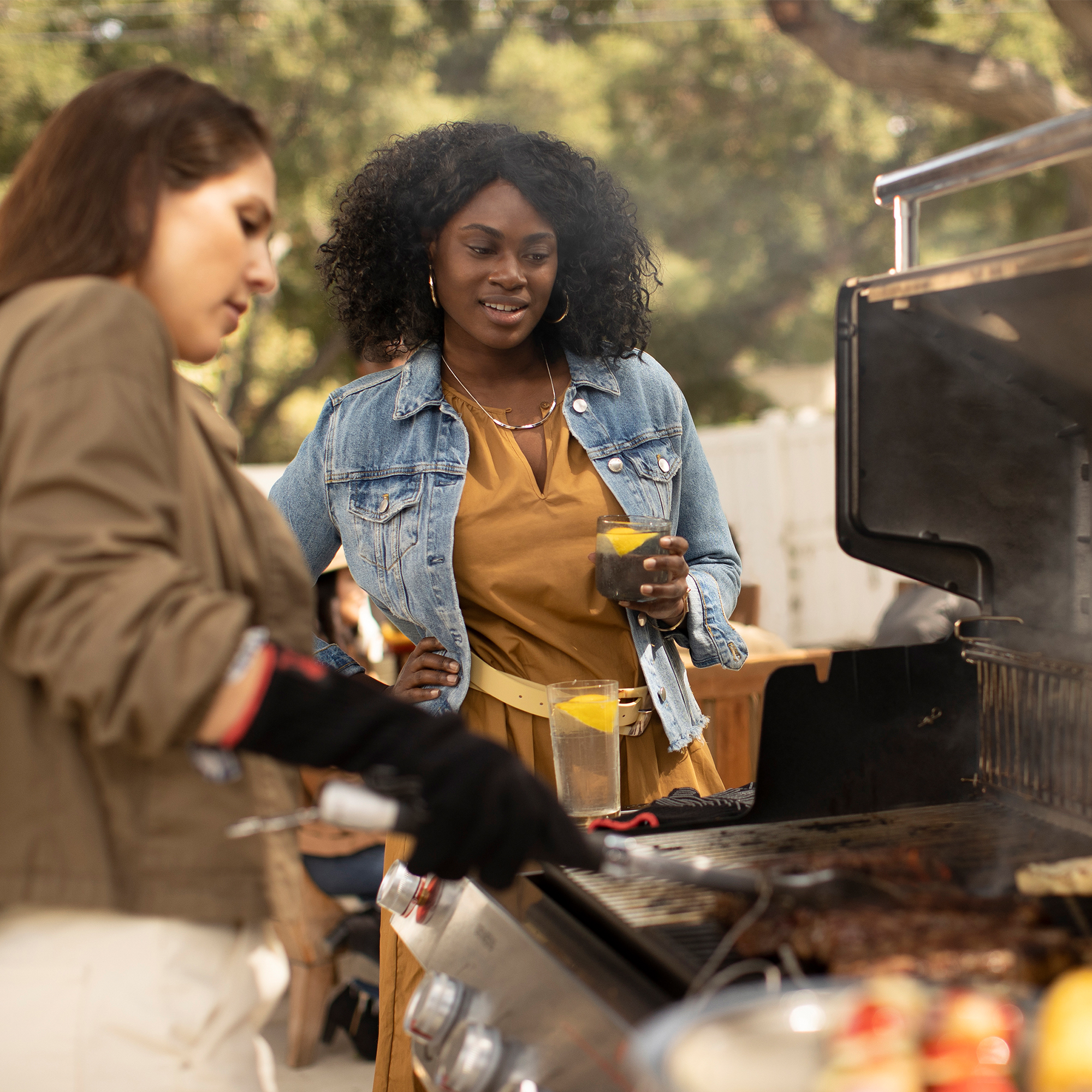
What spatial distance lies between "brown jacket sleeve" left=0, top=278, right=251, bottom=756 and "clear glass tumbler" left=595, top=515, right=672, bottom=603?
1016 millimetres

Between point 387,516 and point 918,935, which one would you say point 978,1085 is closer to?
point 918,935

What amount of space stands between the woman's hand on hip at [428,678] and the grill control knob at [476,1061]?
906 mm

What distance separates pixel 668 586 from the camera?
6.93 ft

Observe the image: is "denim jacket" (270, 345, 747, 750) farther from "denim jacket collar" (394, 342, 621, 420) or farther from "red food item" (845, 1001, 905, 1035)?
"red food item" (845, 1001, 905, 1035)

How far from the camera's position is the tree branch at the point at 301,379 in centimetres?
1544

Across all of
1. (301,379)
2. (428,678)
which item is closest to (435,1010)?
(428,678)

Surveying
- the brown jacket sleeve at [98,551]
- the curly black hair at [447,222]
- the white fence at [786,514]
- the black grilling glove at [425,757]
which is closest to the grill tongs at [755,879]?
the black grilling glove at [425,757]

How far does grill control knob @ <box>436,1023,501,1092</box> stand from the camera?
1277 mm

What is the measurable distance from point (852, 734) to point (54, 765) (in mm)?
1227

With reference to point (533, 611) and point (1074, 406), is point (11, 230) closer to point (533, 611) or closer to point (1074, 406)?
point (533, 611)

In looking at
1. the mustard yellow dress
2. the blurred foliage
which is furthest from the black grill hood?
the blurred foliage

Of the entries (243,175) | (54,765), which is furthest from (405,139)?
(54,765)

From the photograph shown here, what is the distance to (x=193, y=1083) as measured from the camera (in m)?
1.24

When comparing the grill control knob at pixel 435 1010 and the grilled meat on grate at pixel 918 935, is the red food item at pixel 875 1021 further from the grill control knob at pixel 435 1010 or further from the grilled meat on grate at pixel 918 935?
the grill control knob at pixel 435 1010
